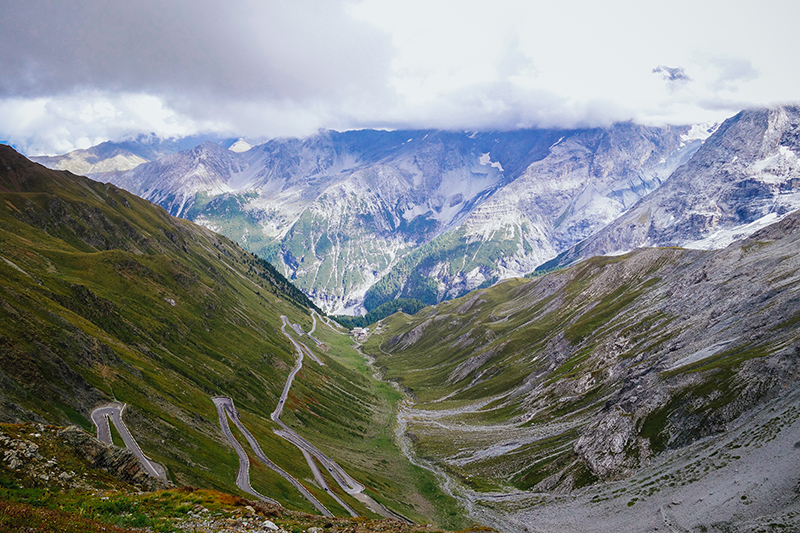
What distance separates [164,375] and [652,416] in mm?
101616

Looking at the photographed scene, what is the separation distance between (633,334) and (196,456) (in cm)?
13027

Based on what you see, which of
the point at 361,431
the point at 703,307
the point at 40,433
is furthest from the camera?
the point at 361,431

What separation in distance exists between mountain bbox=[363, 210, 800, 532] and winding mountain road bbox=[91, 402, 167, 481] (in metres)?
60.5

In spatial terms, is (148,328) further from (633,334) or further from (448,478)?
(633,334)

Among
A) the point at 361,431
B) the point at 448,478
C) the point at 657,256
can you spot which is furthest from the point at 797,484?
the point at 657,256

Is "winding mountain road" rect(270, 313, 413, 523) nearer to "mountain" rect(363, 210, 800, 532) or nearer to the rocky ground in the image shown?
"mountain" rect(363, 210, 800, 532)

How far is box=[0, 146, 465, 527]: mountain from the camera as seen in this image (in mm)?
57750

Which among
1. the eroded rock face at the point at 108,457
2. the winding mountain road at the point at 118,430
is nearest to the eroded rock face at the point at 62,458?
the eroded rock face at the point at 108,457

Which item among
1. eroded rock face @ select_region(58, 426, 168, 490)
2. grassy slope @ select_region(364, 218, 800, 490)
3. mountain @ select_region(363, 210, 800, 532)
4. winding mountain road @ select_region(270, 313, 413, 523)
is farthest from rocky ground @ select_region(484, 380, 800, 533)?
eroded rock face @ select_region(58, 426, 168, 490)

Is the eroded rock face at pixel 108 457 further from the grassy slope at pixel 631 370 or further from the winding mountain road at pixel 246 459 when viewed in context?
the grassy slope at pixel 631 370

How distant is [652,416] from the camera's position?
78.4m

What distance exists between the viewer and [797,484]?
163 ft

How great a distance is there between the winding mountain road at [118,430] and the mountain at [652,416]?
60.5 meters

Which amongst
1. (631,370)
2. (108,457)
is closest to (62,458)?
(108,457)
